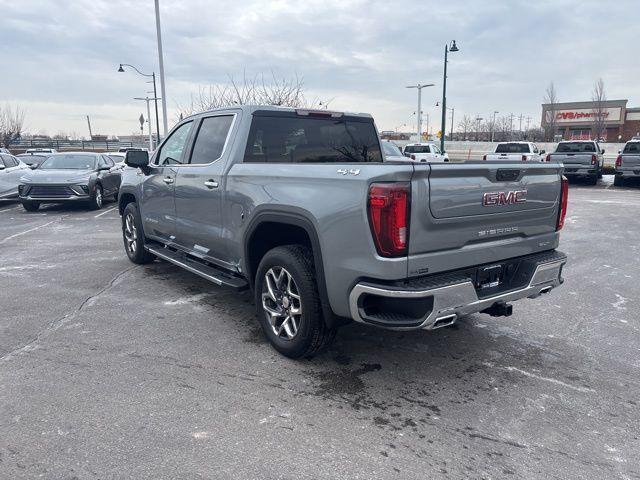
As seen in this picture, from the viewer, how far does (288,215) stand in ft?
12.1

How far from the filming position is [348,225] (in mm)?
3199

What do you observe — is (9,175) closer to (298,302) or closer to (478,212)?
(298,302)

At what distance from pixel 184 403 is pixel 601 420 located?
8.55 ft

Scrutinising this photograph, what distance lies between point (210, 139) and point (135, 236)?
2.55 meters

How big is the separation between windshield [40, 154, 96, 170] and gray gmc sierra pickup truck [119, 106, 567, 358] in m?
9.92

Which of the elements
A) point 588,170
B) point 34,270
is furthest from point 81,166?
point 588,170

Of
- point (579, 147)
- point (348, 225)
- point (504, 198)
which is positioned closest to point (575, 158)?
point (579, 147)

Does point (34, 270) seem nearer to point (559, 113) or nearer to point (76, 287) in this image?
point (76, 287)

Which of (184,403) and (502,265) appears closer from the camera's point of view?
(184,403)

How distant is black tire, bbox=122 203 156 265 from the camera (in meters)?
6.72

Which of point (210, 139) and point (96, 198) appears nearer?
point (210, 139)

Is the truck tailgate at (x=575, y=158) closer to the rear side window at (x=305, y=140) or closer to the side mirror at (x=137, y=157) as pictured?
the rear side window at (x=305, y=140)

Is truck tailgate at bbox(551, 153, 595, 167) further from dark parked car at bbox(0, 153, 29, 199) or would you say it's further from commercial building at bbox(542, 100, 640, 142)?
commercial building at bbox(542, 100, 640, 142)

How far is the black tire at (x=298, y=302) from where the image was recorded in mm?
3602
